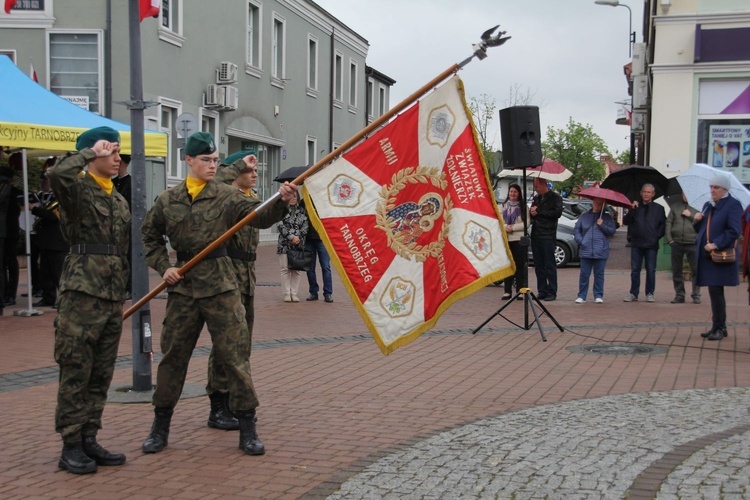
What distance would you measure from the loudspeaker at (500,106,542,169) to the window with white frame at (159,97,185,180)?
15404 mm

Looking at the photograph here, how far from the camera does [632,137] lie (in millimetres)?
36594

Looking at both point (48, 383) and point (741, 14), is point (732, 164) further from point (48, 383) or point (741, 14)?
point (48, 383)

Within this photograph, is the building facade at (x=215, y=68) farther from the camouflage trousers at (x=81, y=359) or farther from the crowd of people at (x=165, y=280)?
the camouflage trousers at (x=81, y=359)

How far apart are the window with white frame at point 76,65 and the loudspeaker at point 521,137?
47.9 feet

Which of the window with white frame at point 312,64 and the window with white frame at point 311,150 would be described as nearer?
the window with white frame at point 312,64

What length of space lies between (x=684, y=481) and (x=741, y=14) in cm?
1753

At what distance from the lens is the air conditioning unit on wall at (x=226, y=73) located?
27.6 meters

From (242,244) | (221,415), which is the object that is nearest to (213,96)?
(242,244)

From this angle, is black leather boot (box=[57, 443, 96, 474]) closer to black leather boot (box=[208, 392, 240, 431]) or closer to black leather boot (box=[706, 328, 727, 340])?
black leather boot (box=[208, 392, 240, 431])

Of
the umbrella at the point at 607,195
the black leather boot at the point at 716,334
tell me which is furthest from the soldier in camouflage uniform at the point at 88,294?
the umbrella at the point at 607,195

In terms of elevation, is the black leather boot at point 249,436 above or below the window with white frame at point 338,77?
below

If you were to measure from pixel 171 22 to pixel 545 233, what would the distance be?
14637 mm

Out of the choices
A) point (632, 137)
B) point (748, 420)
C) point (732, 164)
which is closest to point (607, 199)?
point (732, 164)

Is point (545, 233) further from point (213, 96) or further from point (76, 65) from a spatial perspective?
point (213, 96)
